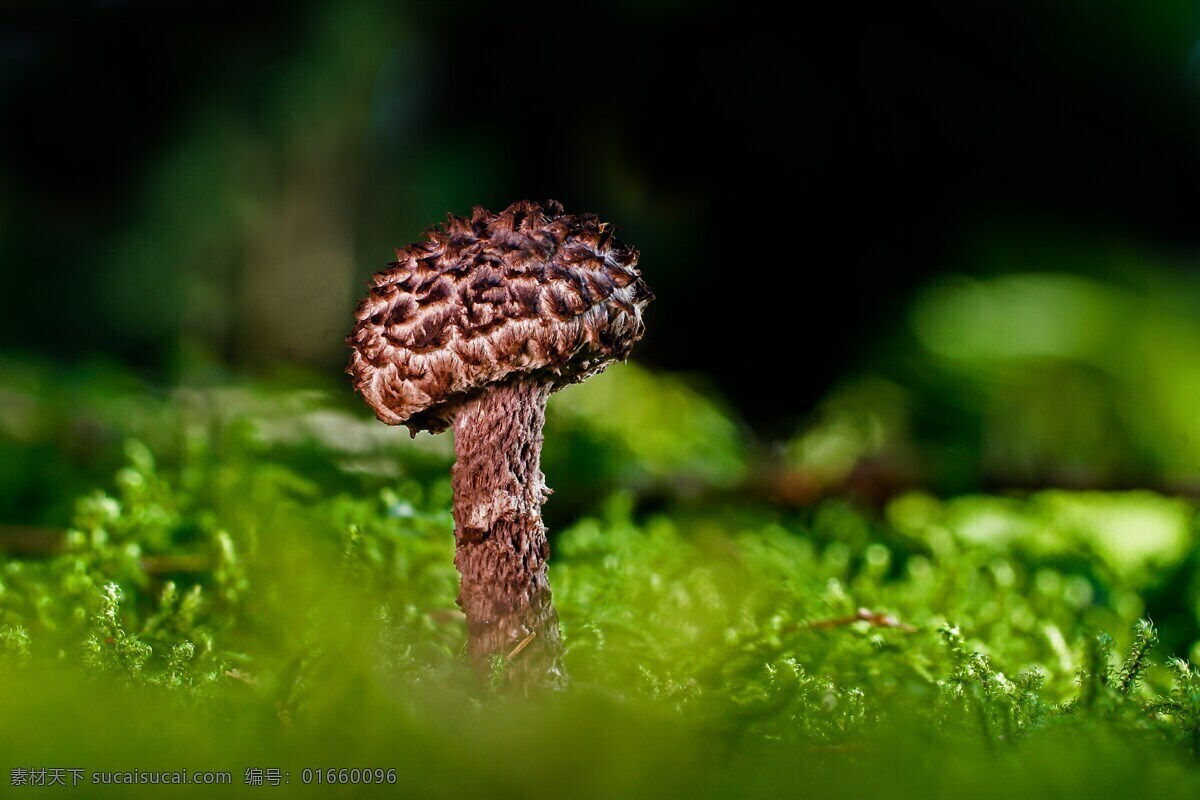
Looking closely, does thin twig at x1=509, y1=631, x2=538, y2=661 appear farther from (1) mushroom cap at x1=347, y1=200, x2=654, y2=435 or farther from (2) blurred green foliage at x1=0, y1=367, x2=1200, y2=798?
(1) mushroom cap at x1=347, y1=200, x2=654, y2=435

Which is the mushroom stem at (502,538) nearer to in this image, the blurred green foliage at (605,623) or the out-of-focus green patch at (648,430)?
the blurred green foliage at (605,623)

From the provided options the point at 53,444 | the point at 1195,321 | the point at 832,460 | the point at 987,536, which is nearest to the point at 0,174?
the point at 53,444

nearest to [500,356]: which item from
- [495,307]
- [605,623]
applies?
[495,307]

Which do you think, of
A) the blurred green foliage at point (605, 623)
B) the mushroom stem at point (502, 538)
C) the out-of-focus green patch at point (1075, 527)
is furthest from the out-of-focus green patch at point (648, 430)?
the mushroom stem at point (502, 538)

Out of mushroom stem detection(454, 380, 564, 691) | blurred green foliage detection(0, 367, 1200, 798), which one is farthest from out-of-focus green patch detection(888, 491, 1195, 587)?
mushroom stem detection(454, 380, 564, 691)

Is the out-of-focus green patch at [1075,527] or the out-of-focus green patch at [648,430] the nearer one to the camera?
the out-of-focus green patch at [1075,527]

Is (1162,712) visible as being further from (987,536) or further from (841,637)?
(987,536)

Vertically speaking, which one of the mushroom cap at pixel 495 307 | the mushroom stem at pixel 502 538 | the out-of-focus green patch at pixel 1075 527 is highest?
the out-of-focus green patch at pixel 1075 527

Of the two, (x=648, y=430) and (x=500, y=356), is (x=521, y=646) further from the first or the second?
(x=648, y=430)
